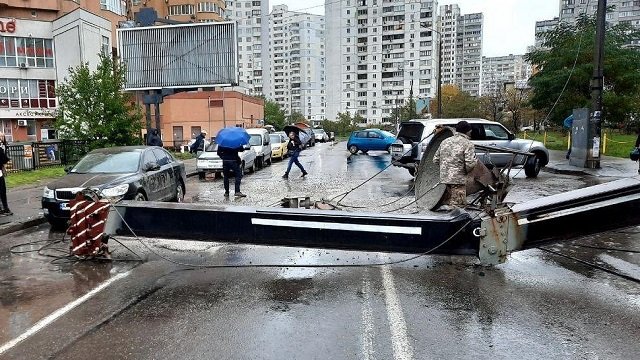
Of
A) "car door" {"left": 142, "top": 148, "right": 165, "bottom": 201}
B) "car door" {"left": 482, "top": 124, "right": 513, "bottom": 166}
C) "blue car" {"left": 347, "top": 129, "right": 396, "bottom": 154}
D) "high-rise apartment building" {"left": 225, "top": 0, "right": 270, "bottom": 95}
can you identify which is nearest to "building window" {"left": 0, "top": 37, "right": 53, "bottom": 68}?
"blue car" {"left": 347, "top": 129, "right": 396, "bottom": 154}

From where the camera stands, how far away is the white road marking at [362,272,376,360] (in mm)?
4078

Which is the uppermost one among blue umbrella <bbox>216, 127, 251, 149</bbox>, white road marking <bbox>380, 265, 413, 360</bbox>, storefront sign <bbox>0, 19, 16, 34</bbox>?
storefront sign <bbox>0, 19, 16, 34</bbox>

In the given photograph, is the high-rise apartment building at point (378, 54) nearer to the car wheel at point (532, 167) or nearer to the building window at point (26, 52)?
the building window at point (26, 52)

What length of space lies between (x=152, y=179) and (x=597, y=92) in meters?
15.6

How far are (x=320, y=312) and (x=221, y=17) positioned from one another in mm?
78805

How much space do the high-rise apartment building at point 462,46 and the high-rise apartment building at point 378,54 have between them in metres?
27.4

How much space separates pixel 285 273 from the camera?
6328 millimetres

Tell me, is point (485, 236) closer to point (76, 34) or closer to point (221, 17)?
point (76, 34)

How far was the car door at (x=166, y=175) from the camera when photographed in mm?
10961

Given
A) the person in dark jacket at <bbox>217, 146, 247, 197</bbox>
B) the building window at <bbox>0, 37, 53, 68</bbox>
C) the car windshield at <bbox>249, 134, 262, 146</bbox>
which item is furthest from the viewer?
the building window at <bbox>0, 37, 53, 68</bbox>

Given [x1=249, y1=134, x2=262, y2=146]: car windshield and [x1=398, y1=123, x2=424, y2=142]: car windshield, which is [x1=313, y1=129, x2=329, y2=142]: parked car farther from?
[x1=398, y1=123, x2=424, y2=142]: car windshield

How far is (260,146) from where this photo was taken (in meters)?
23.0

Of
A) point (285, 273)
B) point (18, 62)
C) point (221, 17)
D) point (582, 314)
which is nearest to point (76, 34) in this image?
point (18, 62)

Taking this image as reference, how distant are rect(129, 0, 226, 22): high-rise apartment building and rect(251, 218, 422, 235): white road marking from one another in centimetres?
Answer: 7092
